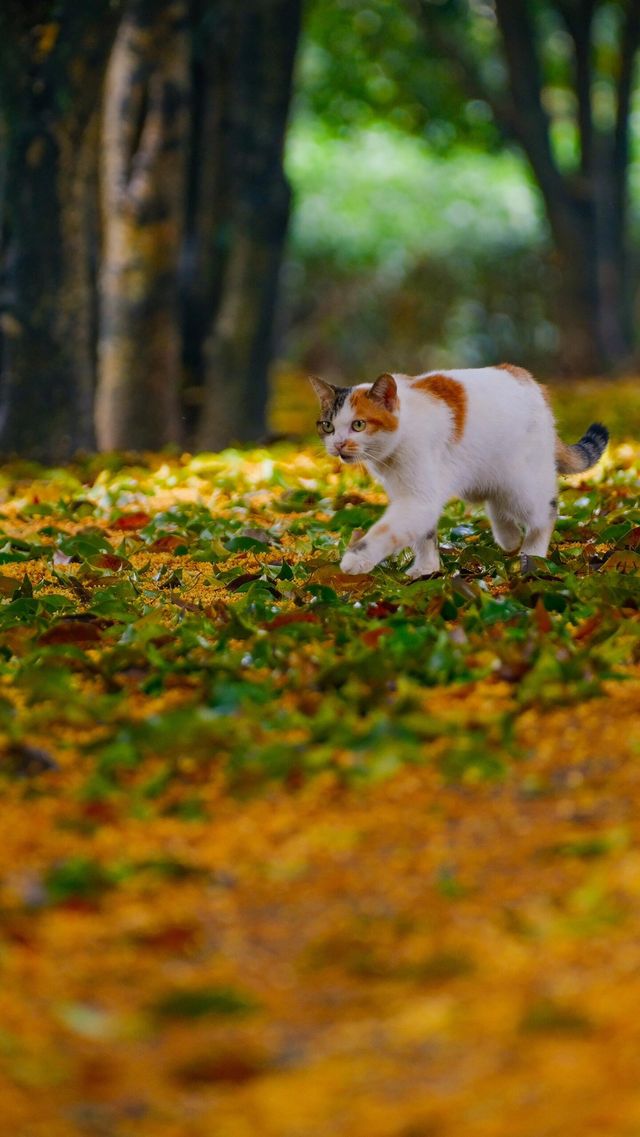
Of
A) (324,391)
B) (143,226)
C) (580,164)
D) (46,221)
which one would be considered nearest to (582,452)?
(324,391)

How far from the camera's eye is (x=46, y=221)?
30.9 ft

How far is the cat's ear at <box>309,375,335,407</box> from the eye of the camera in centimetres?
545

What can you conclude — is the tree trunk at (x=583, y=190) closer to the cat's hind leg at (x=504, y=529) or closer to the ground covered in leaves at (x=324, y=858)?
the cat's hind leg at (x=504, y=529)

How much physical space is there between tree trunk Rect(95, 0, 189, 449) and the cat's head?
567 cm

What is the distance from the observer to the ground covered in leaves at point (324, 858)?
2.25 meters

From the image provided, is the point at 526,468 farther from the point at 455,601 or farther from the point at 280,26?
the point at 280,26

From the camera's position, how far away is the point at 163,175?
35.3 ft

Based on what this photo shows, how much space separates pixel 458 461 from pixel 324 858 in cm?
271

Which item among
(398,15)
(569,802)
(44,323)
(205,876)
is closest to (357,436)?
(569,802)

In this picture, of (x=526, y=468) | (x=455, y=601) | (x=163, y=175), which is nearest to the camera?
(x=455, y=601)

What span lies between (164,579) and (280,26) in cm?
832

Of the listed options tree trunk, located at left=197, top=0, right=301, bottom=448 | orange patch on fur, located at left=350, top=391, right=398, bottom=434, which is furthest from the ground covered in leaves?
tree trunk, located at left=197, top=0, right=301, bottom=448

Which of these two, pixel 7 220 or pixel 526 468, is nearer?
pixel 526 468

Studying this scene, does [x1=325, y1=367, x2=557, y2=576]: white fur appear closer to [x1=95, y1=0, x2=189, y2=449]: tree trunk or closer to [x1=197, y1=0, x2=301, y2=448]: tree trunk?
[x1=95, y1=0, x2=189, y2=449]: tree trunk
